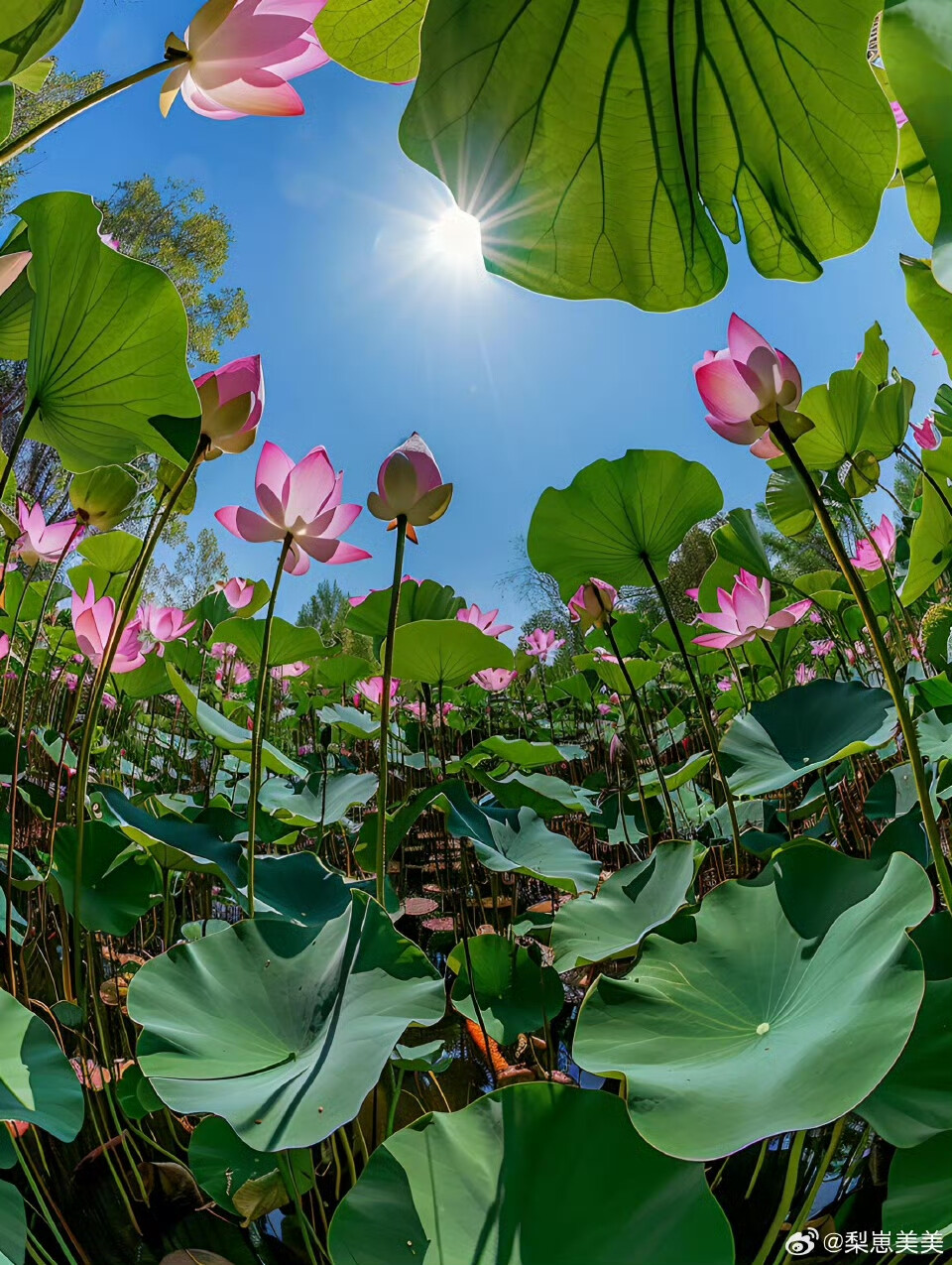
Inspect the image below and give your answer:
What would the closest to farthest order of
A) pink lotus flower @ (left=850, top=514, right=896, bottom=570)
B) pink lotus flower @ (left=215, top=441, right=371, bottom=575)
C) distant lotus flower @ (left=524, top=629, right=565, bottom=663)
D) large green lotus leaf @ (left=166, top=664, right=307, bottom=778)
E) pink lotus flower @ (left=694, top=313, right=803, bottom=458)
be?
pink lotus flower @ (left=694, top=313, right=803, bottom=458) → pink lotus flower @ (left=215, top=441, right=371, bottom=575) → large green lotus leaf @ (left=166, top=664, right=307, bottom=778) → pink lotus flower @ (left=850, top=514, right=896, bottom=570) → distant lotus flower @ (left=524, top=629, right=565, bottom=663)

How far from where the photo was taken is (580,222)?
11.6 inches

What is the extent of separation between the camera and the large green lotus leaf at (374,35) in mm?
304

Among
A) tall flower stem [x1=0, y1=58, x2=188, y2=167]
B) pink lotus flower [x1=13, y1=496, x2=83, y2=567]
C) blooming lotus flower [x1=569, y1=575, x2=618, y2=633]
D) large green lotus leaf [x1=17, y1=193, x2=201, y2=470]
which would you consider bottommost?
blooming lotus flower [x1=569, y1=575, x2=618, y2=633]

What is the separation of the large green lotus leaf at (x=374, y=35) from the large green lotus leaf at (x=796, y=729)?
0.55m

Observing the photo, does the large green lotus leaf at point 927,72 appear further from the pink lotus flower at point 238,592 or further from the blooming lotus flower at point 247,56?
the pink lotus flower at point 238,592

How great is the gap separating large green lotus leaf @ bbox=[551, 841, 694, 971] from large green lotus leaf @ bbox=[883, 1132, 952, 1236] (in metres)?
0.16

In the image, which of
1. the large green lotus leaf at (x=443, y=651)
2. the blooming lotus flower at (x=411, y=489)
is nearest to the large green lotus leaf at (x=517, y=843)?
the large green lotus leaf at (x=443, y=651)

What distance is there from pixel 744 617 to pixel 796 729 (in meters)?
0.18

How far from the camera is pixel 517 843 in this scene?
67 cm

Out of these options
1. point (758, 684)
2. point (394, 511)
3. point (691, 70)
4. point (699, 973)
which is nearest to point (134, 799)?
point (394, 511)

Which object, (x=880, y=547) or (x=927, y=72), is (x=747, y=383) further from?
(x=880, y=547)

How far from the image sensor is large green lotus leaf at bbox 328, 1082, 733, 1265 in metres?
0.24

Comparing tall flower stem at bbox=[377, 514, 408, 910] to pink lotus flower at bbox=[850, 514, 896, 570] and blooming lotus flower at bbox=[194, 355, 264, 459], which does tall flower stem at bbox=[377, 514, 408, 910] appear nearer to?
blooming lotus flower at bbox=[194, 355, 264, 459]

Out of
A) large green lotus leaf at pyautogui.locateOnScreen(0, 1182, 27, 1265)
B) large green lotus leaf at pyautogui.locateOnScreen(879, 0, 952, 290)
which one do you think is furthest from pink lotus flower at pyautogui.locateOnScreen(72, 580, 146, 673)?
large green lotus leaf at pyautogui.locateOnScreen(879, 0, 952, 290)
